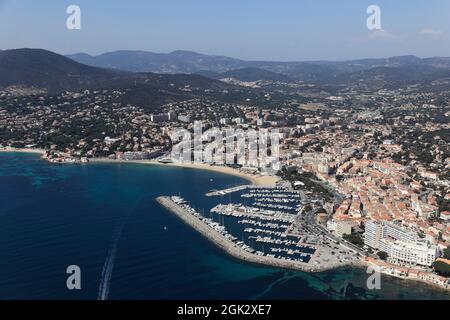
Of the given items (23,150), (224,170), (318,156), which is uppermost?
(23,150)

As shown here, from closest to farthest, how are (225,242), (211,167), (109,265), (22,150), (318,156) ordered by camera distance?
1. (109,265)
2. (225,242)
3. (211,167)
4. (318,156)
5. (22,150)

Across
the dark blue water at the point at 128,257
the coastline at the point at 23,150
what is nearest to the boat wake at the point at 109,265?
the dark blue water at the point at 128,257

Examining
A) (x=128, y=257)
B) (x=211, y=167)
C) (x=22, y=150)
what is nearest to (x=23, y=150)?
(x=22, y=150)

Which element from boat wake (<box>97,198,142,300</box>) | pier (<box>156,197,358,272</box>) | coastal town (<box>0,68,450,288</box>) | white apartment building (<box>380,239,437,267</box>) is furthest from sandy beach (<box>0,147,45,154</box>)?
white apartment building (<box>380,239,437,267</box>)

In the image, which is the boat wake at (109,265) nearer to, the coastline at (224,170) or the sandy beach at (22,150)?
the coastline at (224,170)

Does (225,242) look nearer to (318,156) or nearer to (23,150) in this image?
(318,156)

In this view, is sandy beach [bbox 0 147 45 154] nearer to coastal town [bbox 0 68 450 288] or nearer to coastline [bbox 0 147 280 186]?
coastline [bbox 0 147 280 186]

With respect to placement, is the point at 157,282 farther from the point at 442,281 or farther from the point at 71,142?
the point at 71,142
